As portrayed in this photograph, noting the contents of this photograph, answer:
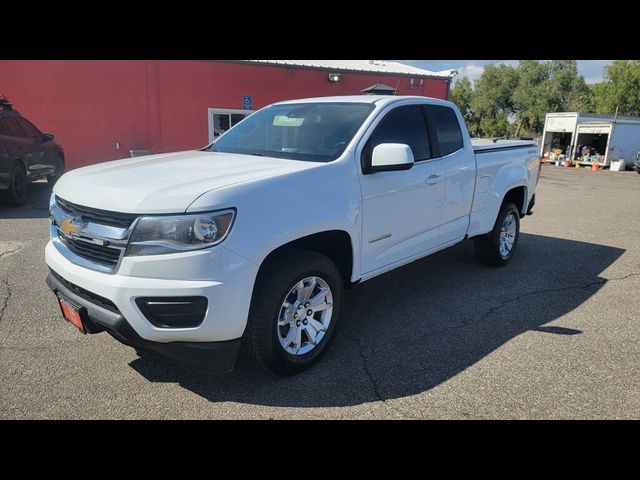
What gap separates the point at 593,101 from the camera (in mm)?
51281

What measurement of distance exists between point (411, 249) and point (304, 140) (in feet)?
4.37

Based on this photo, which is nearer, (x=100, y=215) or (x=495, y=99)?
(x=100, y=215)

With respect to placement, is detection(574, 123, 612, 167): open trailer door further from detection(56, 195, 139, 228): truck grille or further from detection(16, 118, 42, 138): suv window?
detection(56, 195, 139, 228): truck grille

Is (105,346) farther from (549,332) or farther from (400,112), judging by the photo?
(549,332)

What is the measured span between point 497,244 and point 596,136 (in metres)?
28.8

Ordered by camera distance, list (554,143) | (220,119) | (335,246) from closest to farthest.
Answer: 1. (335,246)
2. (220,119)
3. (554,143)

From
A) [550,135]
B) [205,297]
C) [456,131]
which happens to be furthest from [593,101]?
[205,297]

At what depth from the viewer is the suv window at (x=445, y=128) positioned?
14.6 ft

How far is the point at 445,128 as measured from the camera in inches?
181

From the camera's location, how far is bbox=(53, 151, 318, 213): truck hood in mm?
2557

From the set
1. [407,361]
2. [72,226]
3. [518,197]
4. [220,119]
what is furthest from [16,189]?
[518,197]

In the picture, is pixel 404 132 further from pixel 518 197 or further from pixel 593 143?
pixel 593 143

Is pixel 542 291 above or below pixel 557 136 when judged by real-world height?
below

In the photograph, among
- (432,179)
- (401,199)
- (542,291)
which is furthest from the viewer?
(542,291)
